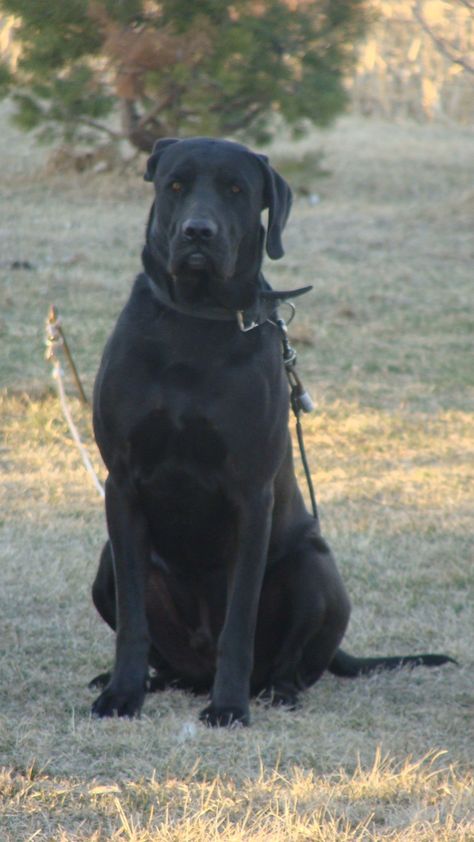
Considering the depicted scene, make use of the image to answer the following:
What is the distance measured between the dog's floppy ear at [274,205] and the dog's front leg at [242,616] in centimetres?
67

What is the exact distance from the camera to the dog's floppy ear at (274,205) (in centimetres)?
341

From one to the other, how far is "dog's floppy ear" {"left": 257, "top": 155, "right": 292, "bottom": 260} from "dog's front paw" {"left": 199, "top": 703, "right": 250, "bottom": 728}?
3.99 ft

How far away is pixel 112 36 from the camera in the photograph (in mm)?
7883

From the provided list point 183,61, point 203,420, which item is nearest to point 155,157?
point 203,420

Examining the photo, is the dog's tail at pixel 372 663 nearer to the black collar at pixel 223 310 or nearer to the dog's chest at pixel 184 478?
the dog's chest at pixel 184 478

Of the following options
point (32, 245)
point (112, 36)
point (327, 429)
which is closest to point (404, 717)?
point (327, 429)

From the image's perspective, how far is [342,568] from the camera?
505 cm

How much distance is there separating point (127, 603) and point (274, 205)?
3.81 feet

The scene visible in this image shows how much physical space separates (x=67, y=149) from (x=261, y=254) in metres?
13.5

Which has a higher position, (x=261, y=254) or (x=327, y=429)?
(x=261, y=254)

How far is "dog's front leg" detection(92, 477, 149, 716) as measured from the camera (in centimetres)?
335

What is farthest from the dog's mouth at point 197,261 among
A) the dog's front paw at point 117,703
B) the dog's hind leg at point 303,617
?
the dog's front paw at point 117,703

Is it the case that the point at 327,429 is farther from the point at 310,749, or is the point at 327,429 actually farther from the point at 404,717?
the point at 310,749

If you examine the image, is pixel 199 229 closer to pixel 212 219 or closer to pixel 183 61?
pixel 212 219
